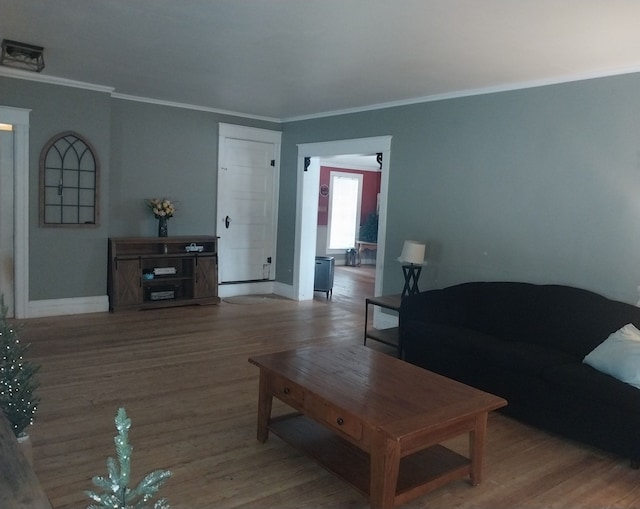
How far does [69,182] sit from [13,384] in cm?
372

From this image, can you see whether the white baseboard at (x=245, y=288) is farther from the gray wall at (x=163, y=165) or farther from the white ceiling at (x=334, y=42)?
the white ceiling at (x=334, y=42)

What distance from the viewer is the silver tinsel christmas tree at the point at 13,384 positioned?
91.3 inches

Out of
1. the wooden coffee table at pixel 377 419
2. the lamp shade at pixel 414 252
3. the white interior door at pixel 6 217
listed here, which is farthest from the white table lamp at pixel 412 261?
the white interior door at pixel 6 217

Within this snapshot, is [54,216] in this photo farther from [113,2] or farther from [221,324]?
→ [113,2]

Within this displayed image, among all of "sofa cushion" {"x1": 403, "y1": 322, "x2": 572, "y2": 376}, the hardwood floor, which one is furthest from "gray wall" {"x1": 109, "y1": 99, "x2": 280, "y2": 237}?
"sofa cushion" {"x1": 403, "y1": 322, "x2": 572, "y2": 376}

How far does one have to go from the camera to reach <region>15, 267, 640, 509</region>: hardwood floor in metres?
2.54

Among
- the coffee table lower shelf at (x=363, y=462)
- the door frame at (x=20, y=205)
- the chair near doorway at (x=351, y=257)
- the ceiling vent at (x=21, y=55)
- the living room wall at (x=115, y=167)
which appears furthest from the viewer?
the chair near doorway at (x=351, y=257)

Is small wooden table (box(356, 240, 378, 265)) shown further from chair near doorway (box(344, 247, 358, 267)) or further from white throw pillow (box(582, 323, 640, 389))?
white throw pillow (box(582, 323, 640, 389))

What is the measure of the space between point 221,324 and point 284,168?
263 cm

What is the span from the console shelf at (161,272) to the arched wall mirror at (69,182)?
45 cm

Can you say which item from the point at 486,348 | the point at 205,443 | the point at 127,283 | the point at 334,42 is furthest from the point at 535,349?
the point at 127,283

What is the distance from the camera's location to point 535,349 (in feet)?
12.0

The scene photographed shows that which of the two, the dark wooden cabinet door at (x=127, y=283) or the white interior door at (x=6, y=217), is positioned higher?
the white interior door at (x=6, y=217)

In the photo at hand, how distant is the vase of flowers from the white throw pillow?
465cm
